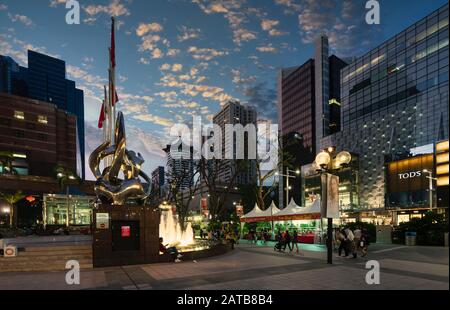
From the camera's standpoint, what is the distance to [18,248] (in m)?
17.2

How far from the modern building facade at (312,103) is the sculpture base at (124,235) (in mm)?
97972

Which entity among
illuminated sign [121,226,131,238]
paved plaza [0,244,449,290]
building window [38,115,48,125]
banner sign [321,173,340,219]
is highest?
building window [38,115,48,125]

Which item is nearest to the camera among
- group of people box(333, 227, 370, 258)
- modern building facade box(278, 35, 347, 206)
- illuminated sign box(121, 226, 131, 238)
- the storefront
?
illuminated sign box(121, 226, 131, 238)

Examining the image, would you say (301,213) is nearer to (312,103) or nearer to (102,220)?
(102,220)

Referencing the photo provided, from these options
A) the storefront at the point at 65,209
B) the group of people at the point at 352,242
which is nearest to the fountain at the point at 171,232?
the group of people at the point at 352,242

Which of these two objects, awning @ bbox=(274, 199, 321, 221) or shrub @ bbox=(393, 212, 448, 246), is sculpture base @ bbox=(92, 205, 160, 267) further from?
shrub @ bbox=(393, 212, 448, 246)

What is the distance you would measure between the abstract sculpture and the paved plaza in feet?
12.5

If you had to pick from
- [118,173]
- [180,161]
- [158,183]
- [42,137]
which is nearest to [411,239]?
[118,173]

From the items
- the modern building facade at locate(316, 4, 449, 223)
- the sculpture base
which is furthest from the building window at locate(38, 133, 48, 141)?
the modern building facade at locate(316, 4, 449, 223)

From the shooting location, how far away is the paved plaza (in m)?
10.7

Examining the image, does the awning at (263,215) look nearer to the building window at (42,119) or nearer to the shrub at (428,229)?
the shrub at (428,229)

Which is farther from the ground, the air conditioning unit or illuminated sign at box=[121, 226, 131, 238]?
illuminated sign at box=[121, 226, 131, 238]

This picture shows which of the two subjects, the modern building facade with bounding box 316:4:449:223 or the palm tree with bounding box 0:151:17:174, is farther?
the modern building facade with bounding box 316:4:449:223
